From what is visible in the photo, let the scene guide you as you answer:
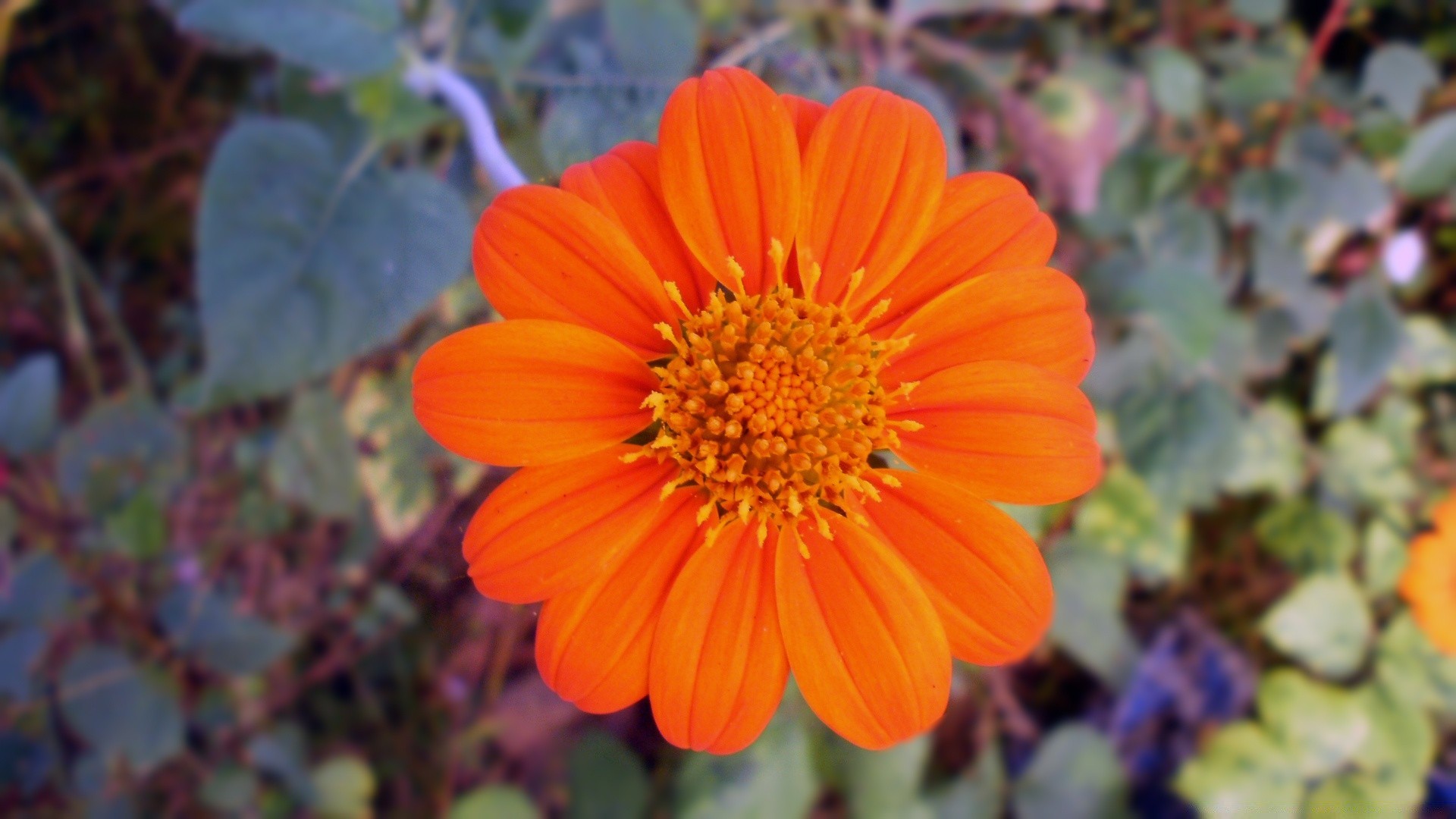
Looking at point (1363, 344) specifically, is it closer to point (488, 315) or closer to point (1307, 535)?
point (1307, 535)

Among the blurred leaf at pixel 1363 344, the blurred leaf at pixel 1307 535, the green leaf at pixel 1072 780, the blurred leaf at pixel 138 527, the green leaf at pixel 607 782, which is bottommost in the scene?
the green leaf at pixel 1072 780

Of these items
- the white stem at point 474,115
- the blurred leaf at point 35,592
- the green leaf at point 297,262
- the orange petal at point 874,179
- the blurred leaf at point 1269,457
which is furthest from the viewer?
the blurred leaf at point 1269,457

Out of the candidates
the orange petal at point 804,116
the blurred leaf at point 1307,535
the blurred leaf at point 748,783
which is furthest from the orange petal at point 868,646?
the blurred leaf at point 1307,535

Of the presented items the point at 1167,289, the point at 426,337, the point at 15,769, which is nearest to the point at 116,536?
the point at 15,769

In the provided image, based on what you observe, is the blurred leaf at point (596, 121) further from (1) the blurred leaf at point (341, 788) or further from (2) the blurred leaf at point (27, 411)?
(1) the blurred leaf at point (341, 788)

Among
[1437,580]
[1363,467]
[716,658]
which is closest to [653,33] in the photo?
[716,658]

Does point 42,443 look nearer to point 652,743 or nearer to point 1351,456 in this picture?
point 652,743

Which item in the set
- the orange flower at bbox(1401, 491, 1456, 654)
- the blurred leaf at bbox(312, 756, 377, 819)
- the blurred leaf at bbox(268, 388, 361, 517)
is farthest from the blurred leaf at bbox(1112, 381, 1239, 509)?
the blurred leaf at bbox(312, 756, 377, 819)
